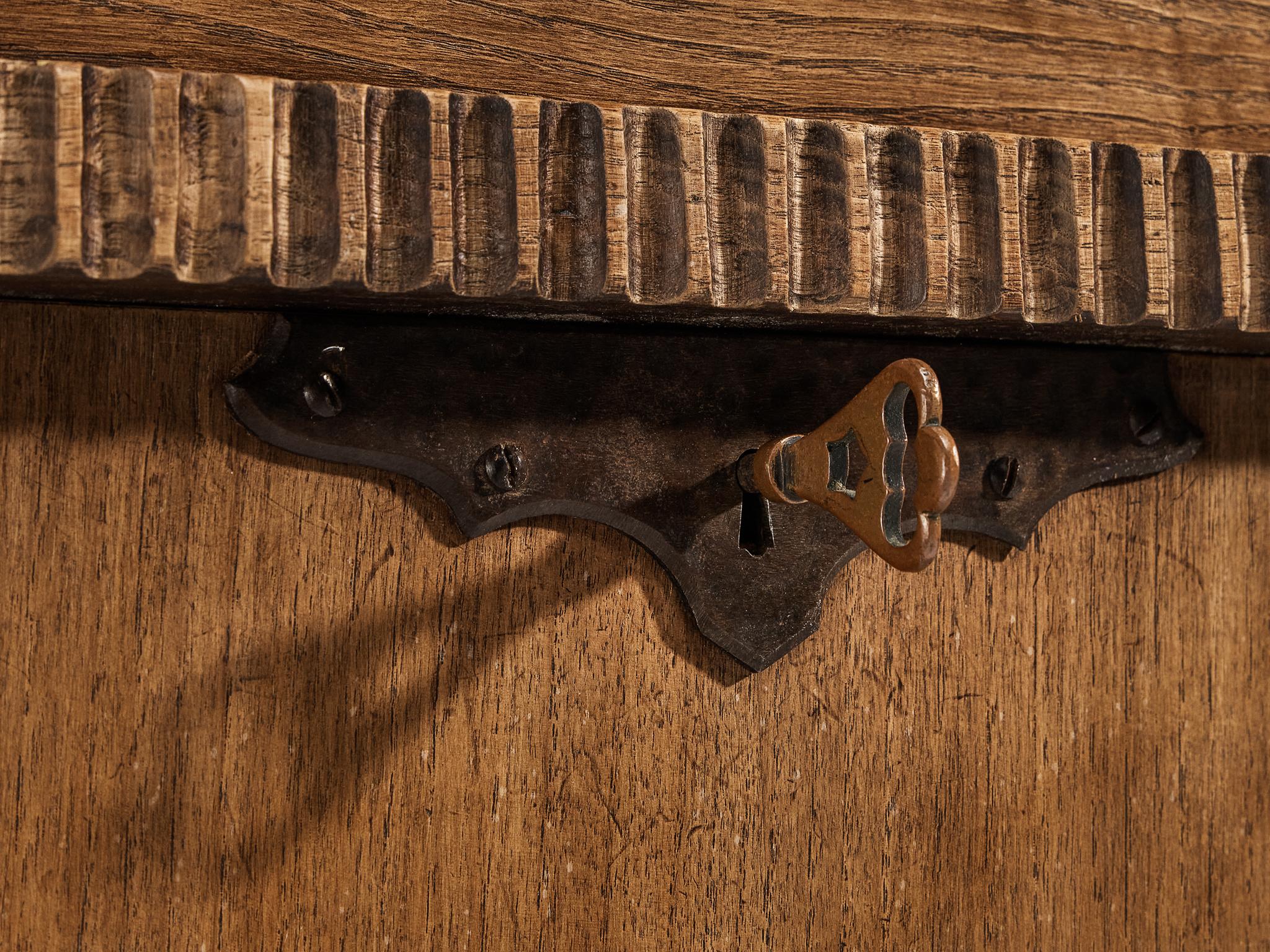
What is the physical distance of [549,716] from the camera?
0.59 m

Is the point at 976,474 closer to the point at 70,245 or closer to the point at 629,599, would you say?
the point at 629,599

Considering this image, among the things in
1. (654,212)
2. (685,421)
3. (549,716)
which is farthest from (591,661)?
(654,212)

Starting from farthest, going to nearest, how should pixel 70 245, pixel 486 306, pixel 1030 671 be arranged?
pixel 1030 671
pixel 486 306
pixel 70 245

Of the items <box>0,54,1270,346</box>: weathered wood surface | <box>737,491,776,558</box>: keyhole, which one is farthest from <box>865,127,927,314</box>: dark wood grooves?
<box>737,491,776,558</box>: keyhole

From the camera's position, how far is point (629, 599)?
0.60 m

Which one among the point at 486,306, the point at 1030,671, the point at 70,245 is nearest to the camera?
the point at 70,245

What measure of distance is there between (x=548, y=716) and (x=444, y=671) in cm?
6

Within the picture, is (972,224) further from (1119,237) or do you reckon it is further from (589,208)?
(589,208)

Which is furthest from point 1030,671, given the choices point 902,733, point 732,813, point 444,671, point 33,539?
point 33,539

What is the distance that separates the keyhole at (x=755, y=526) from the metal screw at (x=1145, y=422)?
23 cm

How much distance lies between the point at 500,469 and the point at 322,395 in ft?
0.31

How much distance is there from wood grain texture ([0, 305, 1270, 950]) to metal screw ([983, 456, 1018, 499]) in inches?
1.6

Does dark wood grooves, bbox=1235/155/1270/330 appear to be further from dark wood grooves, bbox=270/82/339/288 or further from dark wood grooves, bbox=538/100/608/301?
dark wood grooves, bbox=270/82/339/288

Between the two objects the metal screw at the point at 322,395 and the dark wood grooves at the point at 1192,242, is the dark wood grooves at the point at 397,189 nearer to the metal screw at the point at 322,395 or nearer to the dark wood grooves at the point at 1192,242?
the metal screw at the point at 322,395
